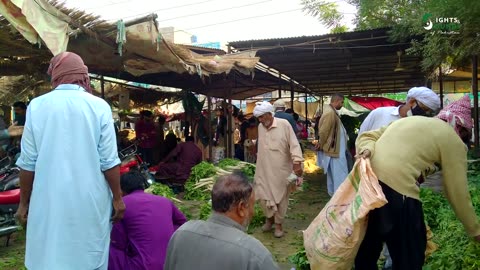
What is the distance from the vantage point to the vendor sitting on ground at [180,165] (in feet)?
29.9

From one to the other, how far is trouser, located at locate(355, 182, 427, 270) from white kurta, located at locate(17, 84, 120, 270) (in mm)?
1670

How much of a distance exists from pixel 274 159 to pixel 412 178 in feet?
10.4

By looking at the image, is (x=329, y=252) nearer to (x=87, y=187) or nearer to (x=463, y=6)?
(x=87, y=187)

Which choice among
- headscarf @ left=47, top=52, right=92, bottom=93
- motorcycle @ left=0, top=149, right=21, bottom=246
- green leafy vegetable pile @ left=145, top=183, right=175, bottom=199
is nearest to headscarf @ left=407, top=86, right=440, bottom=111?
headscarf @ left=47, top=52, right=92, bottom=93

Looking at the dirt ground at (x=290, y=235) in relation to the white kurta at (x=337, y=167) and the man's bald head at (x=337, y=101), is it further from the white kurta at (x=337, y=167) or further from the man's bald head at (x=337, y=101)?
the man's bald head at (x=337, y=101)

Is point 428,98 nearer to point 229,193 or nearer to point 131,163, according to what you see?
point 229,193

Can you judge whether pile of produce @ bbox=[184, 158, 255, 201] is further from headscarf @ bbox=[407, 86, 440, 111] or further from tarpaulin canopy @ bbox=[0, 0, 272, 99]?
headscarf @ bbox=[407, 86, 440, 111]

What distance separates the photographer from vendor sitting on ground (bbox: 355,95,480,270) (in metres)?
2.65

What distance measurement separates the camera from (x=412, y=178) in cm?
269

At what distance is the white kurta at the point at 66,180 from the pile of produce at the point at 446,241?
8.09 ft

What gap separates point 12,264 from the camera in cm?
493

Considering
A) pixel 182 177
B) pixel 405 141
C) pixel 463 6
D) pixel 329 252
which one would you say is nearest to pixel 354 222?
pixel 329 252

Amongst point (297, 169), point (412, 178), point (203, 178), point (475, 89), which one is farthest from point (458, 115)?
point (475, 89)

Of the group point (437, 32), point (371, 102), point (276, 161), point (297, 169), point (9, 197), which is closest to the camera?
point (9, 197)
